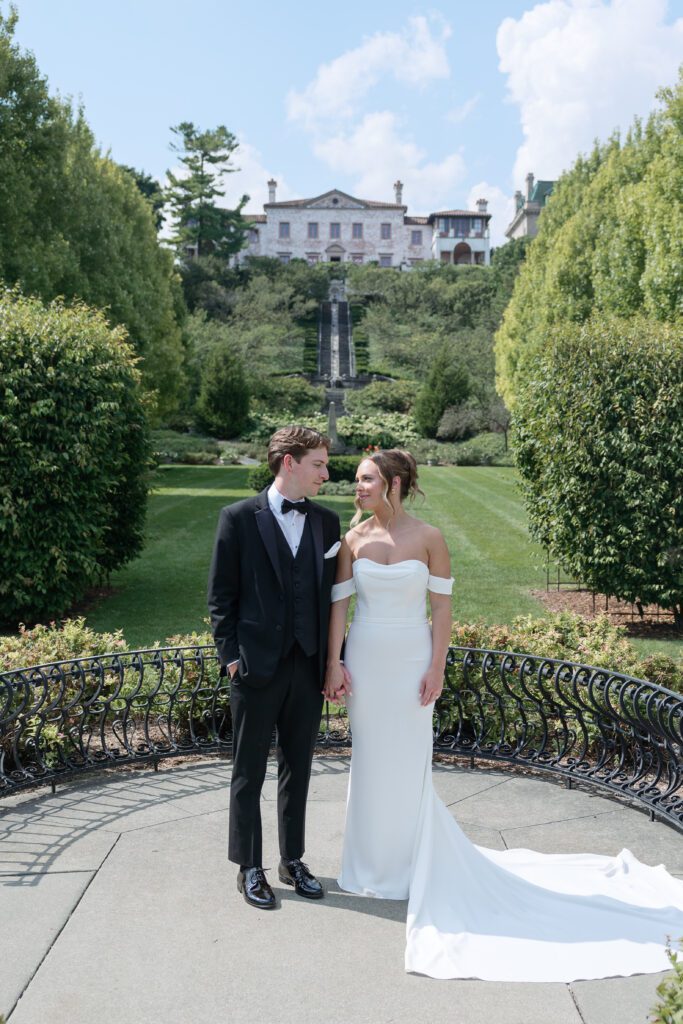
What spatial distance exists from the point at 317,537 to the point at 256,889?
165cm

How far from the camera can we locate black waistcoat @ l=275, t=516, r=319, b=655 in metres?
4.23

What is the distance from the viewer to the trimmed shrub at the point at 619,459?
10305 millimetres

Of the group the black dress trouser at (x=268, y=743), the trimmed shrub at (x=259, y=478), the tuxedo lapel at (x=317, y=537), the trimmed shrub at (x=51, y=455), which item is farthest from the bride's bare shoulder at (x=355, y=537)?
Answer: the trimmed shrub at (x=259, y=478)

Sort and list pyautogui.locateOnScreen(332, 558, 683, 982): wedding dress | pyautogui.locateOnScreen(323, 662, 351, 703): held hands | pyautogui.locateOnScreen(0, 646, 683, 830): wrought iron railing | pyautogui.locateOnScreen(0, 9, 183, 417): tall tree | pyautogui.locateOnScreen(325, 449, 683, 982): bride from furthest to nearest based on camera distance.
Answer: pyautogui.locateOnScreen(0, 9, 183, 417): tall tree
pyautogui.locateOnScreen(0, 646, 683, 830): wrought iron railing
pyautogui.locateOnScreen(323, 662, 351, 703): held hands
pyautogui.locateOnScreen(325, 449, 683, 982): bride
pyautogui.locateOnScreen(332, 558, 683, 982): wedding dress

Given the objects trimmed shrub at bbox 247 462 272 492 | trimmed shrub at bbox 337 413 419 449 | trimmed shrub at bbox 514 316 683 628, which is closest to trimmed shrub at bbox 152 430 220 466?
trimmed shrub at bbox 337 413 419 449

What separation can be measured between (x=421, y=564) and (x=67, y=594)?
733 cm

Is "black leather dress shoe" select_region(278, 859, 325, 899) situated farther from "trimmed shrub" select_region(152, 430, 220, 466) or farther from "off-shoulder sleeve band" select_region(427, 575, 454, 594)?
"trimmed shrub" select_region(152, 430, 220, 466)

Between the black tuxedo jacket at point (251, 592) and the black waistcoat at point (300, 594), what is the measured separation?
30 millimetres

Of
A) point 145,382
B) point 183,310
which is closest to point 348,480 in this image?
point 145,382

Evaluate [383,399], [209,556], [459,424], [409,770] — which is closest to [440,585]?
[409,770]

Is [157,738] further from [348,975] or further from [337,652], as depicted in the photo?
[348,975]

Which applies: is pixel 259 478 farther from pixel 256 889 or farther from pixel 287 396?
pixel 287 396

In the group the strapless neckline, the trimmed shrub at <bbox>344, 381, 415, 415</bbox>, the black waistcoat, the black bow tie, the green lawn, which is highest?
the trimmed shrub at <bbox>344, 381, 415, 415</bbox>

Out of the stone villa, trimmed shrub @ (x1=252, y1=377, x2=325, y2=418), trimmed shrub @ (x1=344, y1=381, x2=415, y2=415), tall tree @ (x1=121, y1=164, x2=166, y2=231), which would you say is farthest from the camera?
the stone villa
